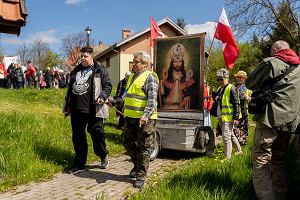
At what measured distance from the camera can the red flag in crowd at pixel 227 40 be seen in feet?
32.2

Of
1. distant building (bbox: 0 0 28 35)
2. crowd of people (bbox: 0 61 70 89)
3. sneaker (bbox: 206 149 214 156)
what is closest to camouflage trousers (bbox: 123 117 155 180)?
distant building (bbox: 0 0 28 35)

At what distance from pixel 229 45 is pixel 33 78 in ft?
62.8

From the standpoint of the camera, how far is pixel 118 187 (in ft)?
19.8

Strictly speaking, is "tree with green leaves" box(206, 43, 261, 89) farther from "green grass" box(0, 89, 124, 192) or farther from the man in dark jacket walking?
the man in dark jacket walking

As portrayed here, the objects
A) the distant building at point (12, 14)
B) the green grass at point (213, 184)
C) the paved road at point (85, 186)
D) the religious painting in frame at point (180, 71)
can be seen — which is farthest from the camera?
the religious painting in frame at point (180, 71)

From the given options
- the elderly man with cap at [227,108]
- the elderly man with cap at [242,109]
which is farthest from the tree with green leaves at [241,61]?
the elderly man with cap at [227,108]

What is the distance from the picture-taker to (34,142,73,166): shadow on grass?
23.7 ft

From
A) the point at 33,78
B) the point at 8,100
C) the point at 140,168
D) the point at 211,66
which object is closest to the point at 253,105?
the point at 140,168

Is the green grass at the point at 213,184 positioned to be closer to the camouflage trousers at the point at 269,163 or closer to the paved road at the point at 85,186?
the camouflage trousers at the point at 269,163

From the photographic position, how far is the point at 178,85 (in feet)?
31.3

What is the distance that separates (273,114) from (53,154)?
175 inches

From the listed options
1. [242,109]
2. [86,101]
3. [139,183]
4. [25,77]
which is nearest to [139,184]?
[139,183]

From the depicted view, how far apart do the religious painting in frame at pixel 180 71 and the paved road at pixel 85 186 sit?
241cm

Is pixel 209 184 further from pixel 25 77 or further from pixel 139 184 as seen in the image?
pixel 25 77
